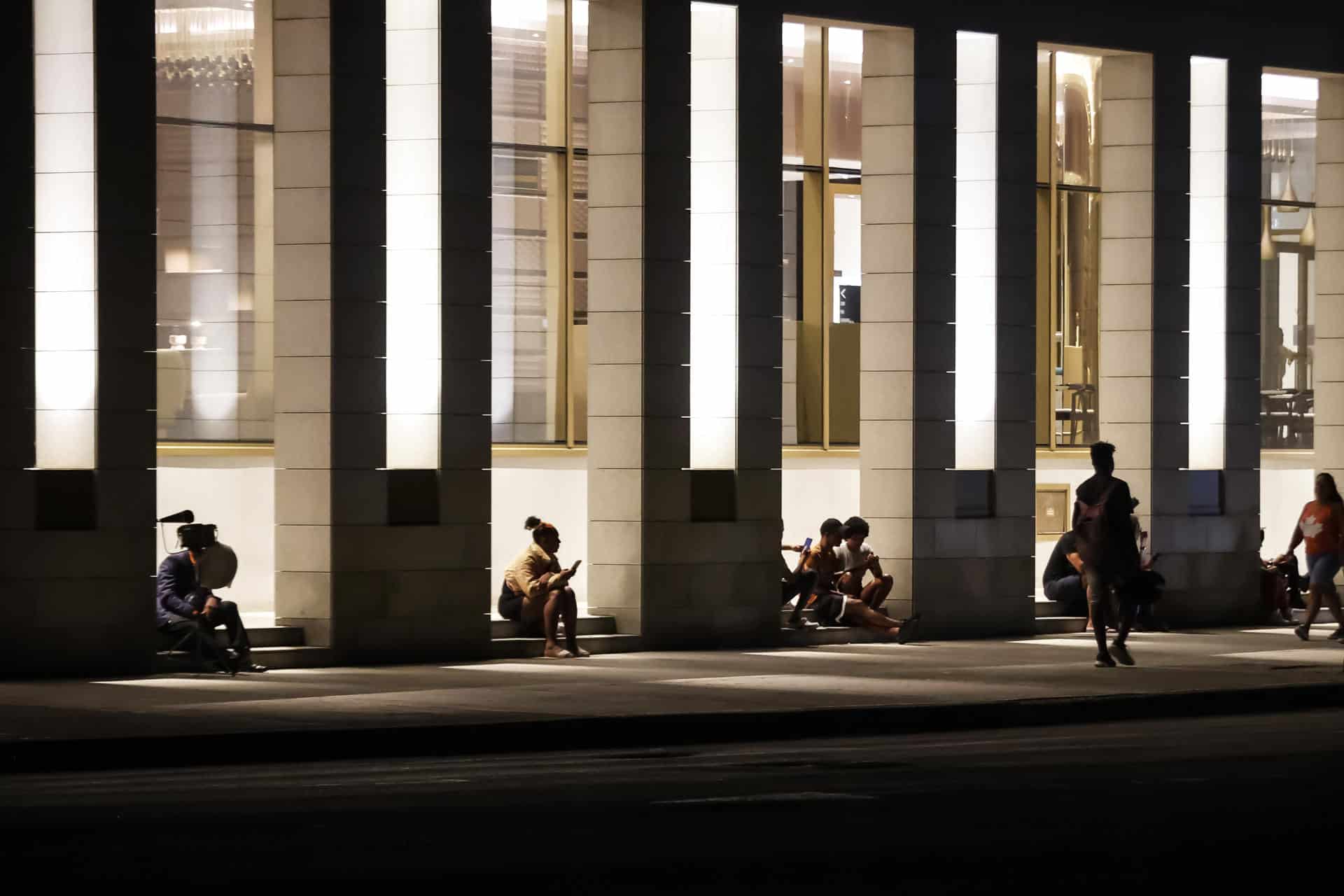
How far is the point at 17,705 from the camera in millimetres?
16844

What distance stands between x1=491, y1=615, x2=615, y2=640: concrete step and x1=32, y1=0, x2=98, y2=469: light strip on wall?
14.8 ft

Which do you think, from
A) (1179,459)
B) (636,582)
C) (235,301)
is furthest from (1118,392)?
(235,301)

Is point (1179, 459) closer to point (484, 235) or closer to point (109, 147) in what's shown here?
point (484, 235)

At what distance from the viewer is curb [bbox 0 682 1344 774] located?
47.8 ft

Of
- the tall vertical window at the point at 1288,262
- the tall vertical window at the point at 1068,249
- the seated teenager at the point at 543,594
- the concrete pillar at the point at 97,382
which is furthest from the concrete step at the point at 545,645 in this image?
the tall vertical window at the point at 1288,262

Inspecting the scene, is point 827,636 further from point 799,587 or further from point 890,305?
point 890,305

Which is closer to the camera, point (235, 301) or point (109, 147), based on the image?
point (109, 147)

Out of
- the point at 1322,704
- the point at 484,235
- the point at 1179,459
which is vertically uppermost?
the point at 484,235

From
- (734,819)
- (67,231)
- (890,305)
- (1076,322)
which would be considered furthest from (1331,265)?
(734,819)

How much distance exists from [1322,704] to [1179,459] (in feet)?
26.2

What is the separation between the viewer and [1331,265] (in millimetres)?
28656

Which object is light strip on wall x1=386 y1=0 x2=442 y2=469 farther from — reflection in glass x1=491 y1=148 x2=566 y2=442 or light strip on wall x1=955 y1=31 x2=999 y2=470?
light strip on wall x1=955 y1=31 x2=999 y2=470

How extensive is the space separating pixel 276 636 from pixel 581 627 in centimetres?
327

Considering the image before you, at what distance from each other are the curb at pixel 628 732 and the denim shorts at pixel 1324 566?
5.83 m
